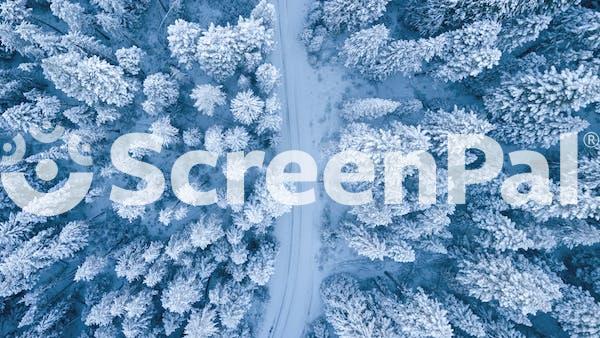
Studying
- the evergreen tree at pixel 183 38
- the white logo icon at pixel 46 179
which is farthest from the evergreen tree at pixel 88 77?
the evergreen tree at pixel 183 38

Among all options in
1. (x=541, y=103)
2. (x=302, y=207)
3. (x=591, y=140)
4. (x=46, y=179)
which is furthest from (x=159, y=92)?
(x=591, y=140)

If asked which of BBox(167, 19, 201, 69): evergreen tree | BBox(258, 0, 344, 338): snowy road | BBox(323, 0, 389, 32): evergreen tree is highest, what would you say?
BBox(323, 0, 389, 32): evergreen tree

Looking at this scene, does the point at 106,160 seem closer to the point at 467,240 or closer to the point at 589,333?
the point at 467,240

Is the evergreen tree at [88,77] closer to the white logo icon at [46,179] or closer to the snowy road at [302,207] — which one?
the white logo icon at [46,179]

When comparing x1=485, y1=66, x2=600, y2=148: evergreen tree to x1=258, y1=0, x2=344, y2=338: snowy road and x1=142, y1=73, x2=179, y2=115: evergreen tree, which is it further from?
x1=142, y1=73, x2=179, y2=115: evergreen tree

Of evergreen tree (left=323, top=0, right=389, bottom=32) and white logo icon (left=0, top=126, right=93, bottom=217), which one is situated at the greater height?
evergreen tree (left=323, top=0, right=389, bottom=32)

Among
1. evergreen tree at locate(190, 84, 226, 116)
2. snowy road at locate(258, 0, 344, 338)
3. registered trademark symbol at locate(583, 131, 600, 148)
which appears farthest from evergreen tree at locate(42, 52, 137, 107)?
registered trademark symbol at locate(583, 131, 600, 148)

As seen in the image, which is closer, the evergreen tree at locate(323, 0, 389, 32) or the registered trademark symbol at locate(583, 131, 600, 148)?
the evergreen tree at locate(323, 0, 389, 32)

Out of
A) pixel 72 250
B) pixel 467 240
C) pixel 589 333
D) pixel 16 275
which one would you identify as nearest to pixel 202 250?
pixel 72 250
